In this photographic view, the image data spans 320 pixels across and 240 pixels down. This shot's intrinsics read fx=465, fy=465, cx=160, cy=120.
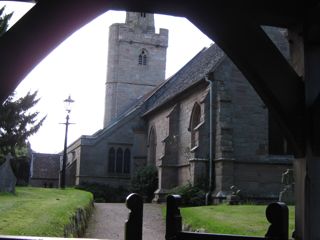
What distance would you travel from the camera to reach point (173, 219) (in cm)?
348

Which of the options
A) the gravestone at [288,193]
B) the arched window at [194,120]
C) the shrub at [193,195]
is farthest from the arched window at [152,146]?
the gravestone at [288,193]

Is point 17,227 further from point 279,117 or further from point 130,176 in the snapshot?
point 130,176

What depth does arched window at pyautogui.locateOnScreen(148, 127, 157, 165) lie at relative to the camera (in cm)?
3247

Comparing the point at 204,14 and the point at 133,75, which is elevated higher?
the point at 133,75

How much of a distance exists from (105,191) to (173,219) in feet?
98.2

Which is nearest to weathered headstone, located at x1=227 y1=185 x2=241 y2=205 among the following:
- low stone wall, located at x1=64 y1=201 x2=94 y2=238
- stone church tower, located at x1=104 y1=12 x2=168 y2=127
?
low stone wall, located at x1=64 y1=201 x2=94 y2=238

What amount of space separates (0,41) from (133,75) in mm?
47926

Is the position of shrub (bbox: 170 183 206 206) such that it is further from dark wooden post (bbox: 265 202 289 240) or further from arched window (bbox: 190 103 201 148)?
dark wooden post (bbox: 265 202 289 240)

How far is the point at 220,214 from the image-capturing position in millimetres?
14281

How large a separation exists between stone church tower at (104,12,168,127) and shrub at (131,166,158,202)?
21.1 metres

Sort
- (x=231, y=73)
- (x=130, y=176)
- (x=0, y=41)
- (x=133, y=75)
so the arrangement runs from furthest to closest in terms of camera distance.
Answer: (x=133, y=75) → (x=130, y=176) → (x=231, y=73) → (x=0, y=41)

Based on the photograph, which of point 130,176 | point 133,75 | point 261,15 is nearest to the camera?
point 261,15

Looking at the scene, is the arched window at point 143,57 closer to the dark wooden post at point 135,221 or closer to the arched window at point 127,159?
the arched window at point 127,159

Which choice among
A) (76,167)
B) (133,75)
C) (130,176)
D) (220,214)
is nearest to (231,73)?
(220,214)
